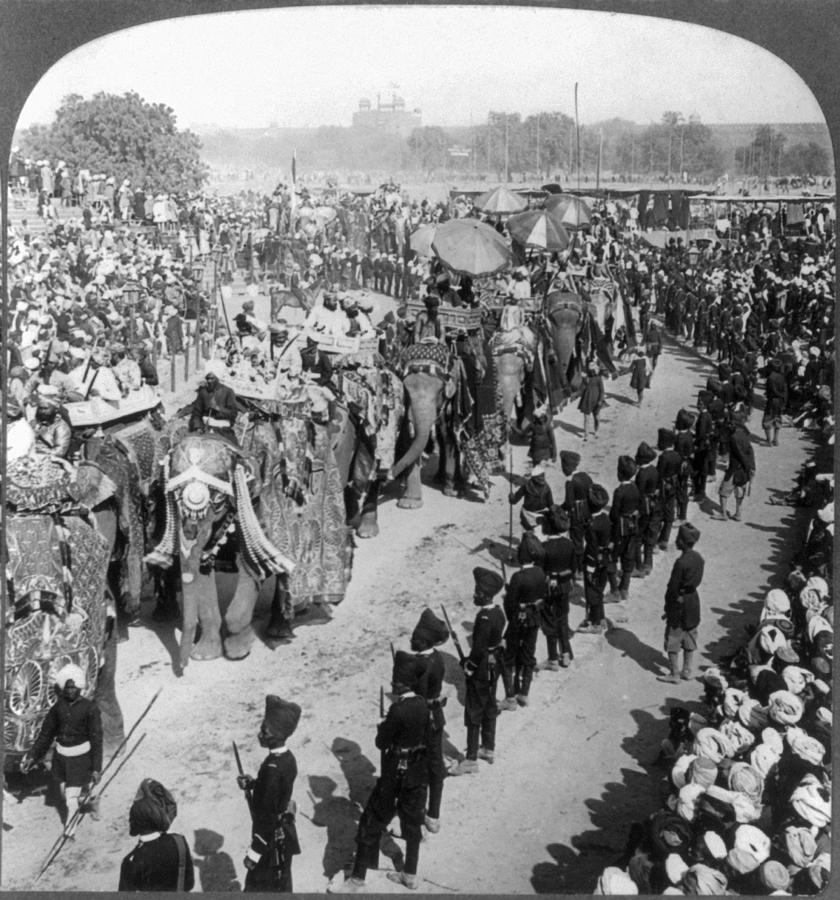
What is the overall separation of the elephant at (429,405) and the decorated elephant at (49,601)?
4.29 m

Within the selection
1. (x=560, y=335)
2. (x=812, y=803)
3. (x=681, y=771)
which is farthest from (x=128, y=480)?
(x=560, y=335)

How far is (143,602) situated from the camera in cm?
968

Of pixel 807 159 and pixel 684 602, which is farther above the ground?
pixel 807 159

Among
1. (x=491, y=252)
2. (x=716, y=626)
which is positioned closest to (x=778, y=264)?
(x=491, y=252)

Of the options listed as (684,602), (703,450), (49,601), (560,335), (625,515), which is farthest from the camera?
(560,335)

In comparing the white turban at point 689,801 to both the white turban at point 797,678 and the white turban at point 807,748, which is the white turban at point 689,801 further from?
the white turban at point 797,678

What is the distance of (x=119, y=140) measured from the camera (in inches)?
366

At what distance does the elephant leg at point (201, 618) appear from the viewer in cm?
855

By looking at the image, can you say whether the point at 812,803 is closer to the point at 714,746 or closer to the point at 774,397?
the point at 714,746

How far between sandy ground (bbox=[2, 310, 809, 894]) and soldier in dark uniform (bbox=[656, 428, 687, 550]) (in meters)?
0.39

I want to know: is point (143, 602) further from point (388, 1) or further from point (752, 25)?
point (752, 25)

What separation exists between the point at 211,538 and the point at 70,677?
2.05m

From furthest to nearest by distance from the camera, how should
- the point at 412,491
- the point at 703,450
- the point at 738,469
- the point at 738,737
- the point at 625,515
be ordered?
the point at 412,491, the point at 703,450, the point at 738,469, the point at 625,515, the point at 738,737

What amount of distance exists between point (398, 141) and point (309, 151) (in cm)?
151
